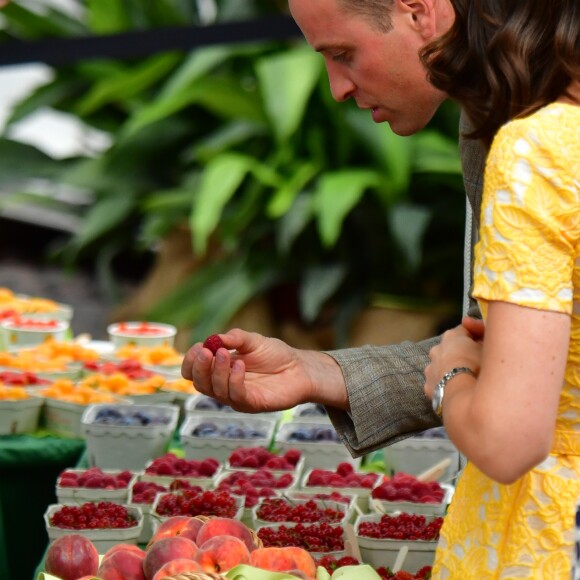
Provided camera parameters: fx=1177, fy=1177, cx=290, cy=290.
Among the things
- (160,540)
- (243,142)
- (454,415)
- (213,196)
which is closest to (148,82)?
(243,142)

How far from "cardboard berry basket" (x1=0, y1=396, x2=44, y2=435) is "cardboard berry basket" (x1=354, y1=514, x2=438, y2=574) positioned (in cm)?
119

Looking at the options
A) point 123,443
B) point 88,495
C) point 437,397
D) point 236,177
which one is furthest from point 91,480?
point 236,177

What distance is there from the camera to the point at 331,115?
626 cm

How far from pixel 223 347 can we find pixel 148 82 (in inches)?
203

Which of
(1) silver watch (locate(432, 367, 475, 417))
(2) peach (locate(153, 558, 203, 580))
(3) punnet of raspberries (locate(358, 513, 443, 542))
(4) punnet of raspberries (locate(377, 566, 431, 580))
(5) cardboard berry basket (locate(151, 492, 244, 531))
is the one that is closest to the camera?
(1) silver watch (locate(432, 367, 475, 417))

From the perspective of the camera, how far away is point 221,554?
5.74 feet

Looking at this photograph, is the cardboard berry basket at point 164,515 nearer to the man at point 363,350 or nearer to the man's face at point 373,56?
the man at point 363,350

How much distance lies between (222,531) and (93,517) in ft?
1.86

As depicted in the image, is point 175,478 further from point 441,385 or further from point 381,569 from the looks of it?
point 441,385

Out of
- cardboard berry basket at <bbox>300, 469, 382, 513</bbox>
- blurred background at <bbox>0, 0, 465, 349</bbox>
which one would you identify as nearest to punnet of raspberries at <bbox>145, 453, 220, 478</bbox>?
cardboard berry basket at <bbox>300, 469, 382, 513</bbox>

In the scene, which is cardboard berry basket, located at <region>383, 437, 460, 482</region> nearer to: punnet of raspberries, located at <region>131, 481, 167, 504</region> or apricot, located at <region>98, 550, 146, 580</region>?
punnet of raspberries, located at <region>131, 481, 167, 504</region>

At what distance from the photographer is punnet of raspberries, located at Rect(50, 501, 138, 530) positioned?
2.31 m

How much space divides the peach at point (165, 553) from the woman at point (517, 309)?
481 mm

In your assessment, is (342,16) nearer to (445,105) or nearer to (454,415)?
(454,415)
